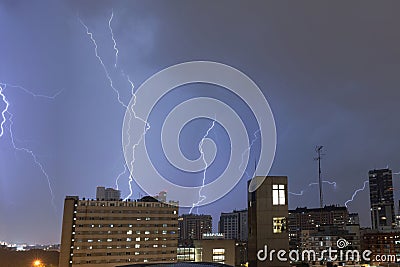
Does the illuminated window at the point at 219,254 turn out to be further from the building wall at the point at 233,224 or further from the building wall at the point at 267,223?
the building wall at the point at 233,224

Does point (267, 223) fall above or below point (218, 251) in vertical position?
above

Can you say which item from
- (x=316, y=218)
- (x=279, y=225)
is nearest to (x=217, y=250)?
(x=279, y=225)

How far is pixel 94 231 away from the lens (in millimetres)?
54219

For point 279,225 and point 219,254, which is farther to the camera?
point 219,254

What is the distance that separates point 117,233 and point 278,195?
45.4 m

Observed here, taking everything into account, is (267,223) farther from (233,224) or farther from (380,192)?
(380,192)

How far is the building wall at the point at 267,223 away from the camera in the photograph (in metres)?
15.0

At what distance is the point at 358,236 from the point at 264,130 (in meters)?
36.0

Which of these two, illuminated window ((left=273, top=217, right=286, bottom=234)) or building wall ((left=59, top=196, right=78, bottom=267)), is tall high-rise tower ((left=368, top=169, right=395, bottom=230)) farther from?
illuminated window ((left=273, top=217, right=286, bottom=234))

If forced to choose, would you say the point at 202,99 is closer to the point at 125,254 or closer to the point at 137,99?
the point at 137,99

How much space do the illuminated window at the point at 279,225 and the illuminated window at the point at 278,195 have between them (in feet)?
2.07

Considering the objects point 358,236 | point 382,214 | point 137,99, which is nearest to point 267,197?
point 137,99

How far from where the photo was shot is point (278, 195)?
15.3 m

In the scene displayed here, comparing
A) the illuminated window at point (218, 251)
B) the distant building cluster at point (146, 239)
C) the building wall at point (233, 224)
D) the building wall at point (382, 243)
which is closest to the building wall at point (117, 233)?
the distant building cluster at point (146, 239)
